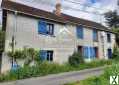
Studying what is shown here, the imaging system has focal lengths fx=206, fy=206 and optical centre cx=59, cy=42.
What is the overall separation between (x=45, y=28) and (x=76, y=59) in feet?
17.5

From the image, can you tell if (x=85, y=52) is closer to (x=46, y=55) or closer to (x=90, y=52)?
(x=90, y=52)

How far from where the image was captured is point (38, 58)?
20.4 m

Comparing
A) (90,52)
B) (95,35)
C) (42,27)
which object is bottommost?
(90,52)

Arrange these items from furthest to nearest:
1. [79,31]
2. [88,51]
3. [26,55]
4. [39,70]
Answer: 1. [88,51]
2. [79,31]
3. [26,55]
4. [39,70]

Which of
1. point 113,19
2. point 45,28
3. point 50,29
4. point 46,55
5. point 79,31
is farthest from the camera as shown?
point 113,19

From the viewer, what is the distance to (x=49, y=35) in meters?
22.7

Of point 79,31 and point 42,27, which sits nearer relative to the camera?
point 42,27

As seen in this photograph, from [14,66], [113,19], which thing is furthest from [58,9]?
[113,19]

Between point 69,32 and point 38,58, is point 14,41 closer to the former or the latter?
point 38,58

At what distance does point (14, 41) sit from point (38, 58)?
3.05 meters

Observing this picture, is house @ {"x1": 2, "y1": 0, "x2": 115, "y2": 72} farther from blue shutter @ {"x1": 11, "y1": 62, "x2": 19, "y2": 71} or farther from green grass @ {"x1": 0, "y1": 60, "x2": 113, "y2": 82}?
green grass @ {"x1": 0, "y1": 60, "x2": 113, "y2": 82}

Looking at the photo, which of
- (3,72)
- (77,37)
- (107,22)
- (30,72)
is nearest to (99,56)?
(77,37)

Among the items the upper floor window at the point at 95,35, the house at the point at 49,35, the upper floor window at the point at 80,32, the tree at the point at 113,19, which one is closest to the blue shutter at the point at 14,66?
the house at the point at 49,35

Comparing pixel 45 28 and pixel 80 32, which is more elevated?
pixel 45 28
